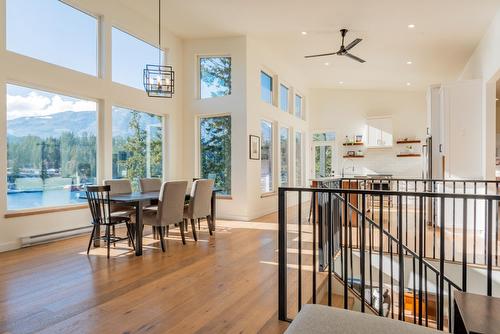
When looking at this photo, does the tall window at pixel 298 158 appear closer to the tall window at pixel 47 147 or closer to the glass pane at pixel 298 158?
the glass pane at pixel 298 158

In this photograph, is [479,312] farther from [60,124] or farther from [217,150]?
[217,150]

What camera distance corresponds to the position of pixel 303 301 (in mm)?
2721

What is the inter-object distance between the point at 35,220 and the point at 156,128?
291cm

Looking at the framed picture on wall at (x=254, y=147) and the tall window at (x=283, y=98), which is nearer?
the framed picture on wall at (x=254, y=147)

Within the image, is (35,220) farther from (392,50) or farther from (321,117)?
(321,117)

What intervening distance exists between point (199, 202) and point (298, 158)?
566 cm

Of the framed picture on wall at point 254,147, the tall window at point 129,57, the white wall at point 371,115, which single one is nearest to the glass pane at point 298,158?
the white wall at point 371,115

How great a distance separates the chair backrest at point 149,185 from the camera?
5371 mm

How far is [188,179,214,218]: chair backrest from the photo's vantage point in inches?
189

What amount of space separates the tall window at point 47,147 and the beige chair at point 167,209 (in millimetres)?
1605

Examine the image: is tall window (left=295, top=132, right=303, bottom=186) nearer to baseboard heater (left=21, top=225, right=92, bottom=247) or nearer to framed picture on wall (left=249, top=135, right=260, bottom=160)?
framed picture on wall (left=249, top=135, right=260, bottom=160)

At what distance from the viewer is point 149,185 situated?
5.48 meters

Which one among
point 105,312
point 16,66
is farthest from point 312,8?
point 105,312

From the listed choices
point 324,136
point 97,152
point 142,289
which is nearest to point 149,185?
point 97,152
